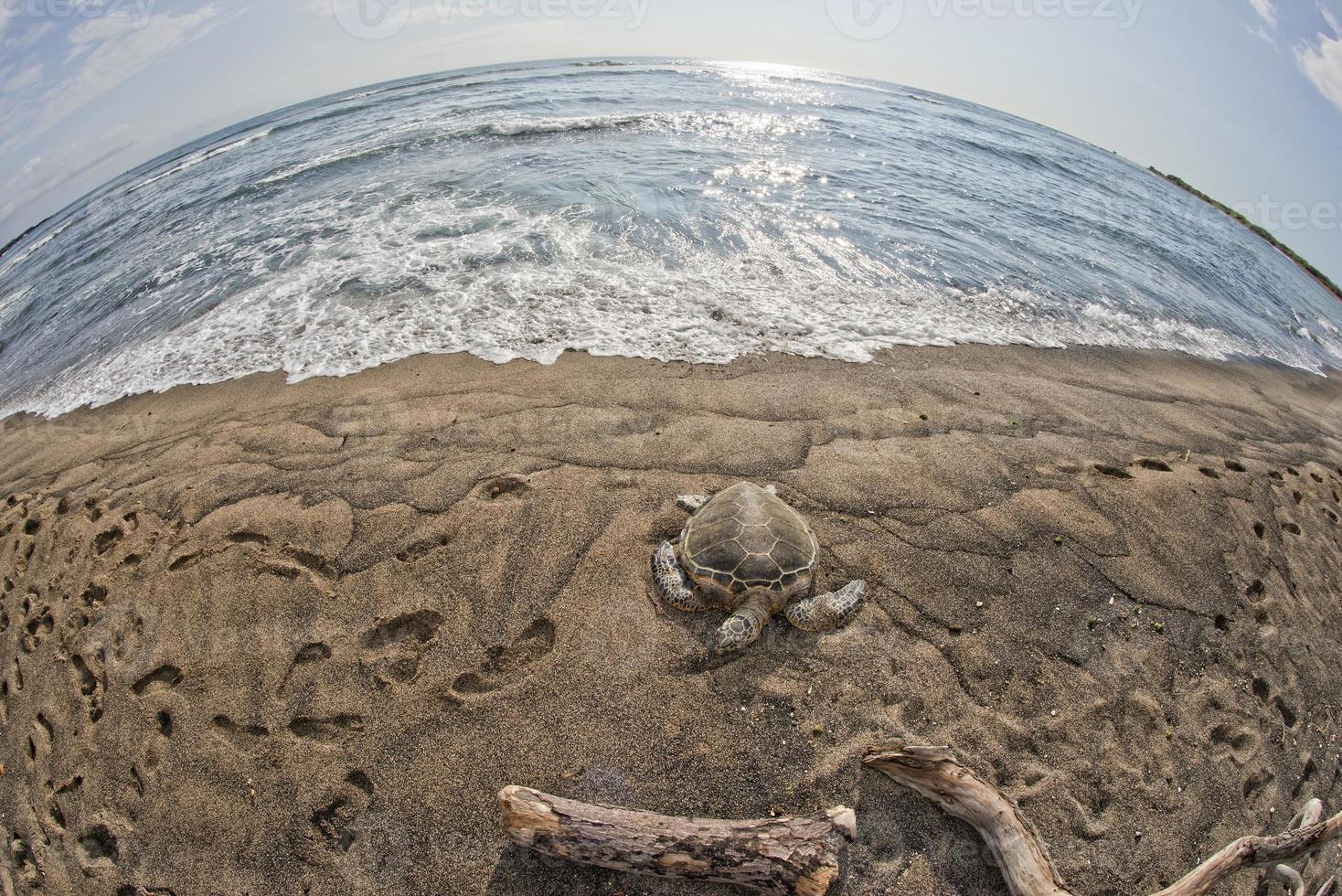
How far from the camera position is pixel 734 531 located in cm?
407

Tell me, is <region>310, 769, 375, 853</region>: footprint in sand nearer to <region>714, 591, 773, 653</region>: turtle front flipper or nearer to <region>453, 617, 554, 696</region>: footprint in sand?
<region>453, 617, 554, 696</region>: footprint in sand

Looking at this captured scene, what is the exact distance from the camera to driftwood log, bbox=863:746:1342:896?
2.69 m

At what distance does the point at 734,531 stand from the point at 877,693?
4.47ft

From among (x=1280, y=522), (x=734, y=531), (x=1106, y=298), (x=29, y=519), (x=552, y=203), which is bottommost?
(x=29, y=519)

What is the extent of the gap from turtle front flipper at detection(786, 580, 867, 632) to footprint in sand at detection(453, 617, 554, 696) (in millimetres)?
1683

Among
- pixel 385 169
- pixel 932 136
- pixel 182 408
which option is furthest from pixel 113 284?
pixel 932 136

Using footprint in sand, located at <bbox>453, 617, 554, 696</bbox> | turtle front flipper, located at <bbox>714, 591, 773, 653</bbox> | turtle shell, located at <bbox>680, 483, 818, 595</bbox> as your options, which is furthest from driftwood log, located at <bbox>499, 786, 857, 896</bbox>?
turtle shell, located at <bbox>680, 483, 818, 595</bbox>

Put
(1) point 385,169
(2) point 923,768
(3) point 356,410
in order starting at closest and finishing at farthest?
(2) point 923,768 < (3) point 356,410 < (1) point 385,169

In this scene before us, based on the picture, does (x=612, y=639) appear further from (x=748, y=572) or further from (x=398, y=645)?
(x=398, y=645)

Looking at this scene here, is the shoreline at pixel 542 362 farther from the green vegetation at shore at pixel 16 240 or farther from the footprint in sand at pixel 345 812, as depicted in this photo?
the green vegetation at shore at pixel 16 240

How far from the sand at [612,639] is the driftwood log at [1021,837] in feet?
0.60

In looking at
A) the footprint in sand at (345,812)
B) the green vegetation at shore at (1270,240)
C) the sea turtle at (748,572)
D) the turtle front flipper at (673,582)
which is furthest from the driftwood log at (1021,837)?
the green vegetation at shore at (1270,240)

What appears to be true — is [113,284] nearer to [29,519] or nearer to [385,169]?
[385,169]

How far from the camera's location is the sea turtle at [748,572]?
3.87 metres
